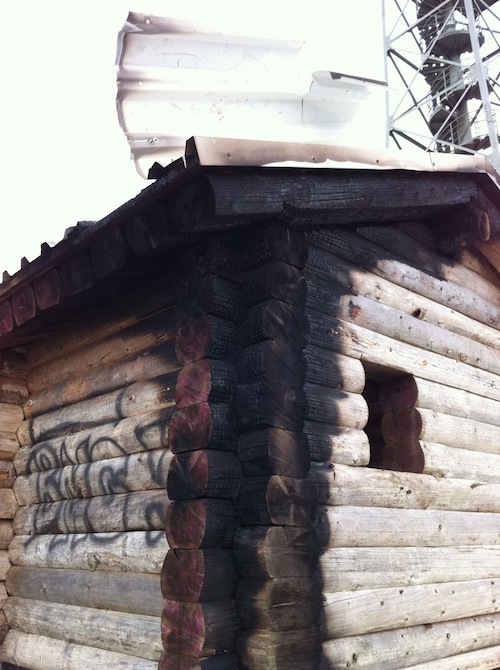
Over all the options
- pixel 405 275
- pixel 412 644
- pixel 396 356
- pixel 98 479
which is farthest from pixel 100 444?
pixel 405 275

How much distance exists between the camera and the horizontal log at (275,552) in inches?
121

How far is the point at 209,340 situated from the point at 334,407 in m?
0.83

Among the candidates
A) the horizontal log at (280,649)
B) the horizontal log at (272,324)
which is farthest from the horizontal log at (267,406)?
the horizontal log at (280,649)

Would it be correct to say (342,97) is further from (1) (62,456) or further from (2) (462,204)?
(1) (62,456)

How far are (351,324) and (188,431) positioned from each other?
1.29 m

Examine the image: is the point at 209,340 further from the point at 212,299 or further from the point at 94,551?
the point at 94,551

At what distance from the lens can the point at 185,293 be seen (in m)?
3.72

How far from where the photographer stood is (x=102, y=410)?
4535mm

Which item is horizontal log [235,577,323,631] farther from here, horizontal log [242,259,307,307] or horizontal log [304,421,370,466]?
horizontal log [242,259,307,307]

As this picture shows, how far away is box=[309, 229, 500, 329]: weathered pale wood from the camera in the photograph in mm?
4164

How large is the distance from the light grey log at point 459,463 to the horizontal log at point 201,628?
5.74 feet

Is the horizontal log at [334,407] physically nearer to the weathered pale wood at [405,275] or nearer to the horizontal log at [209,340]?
the horizontal log at [209,340]

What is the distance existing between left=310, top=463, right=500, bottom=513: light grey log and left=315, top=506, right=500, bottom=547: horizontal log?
0.14 feet

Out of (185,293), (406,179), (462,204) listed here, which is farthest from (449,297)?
(185,293)
